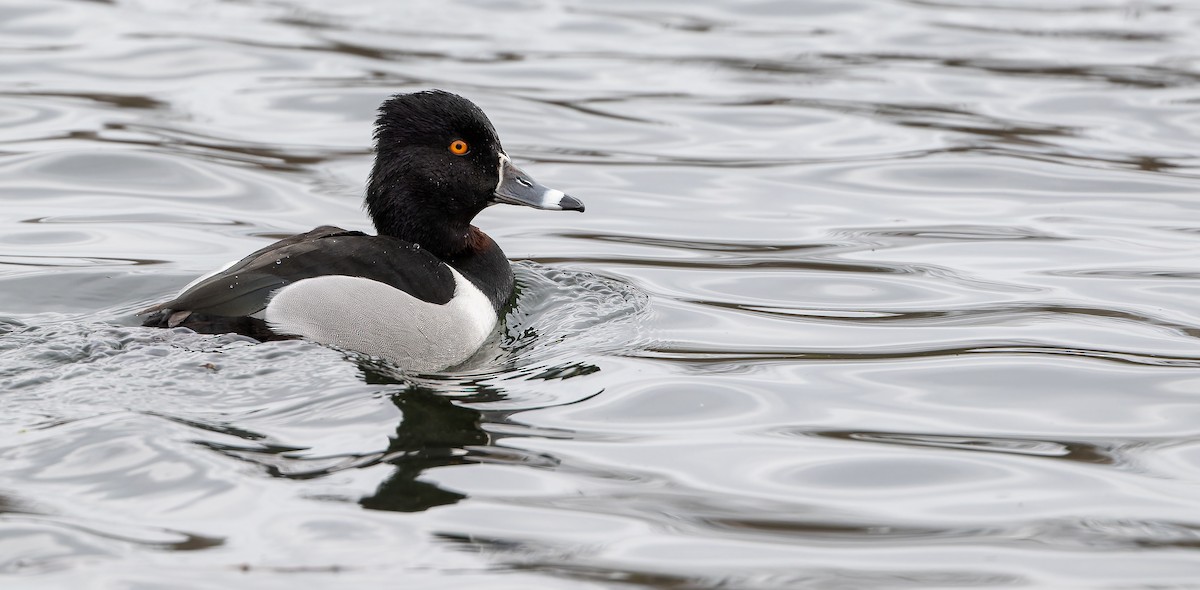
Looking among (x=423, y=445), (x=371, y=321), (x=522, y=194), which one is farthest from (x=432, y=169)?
(x=423, y=445)

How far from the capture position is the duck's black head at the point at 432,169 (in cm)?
678

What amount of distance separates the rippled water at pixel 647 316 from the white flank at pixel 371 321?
14 cm

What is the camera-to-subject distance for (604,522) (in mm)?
4625

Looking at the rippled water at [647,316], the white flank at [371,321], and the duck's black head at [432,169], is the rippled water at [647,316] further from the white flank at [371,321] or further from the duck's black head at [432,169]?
the duck's black head at [432,169]

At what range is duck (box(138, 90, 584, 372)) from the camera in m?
6.01

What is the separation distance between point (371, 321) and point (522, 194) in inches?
54.6

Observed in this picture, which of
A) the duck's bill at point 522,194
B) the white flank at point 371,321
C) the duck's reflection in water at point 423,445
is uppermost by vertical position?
the duck's bill at point 522,194

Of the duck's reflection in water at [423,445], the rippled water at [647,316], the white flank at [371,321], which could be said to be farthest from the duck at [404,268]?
the duck's reflection in water at [423,445]

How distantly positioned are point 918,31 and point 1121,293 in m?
7.39

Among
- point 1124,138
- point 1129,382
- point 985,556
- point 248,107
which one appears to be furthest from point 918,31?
point 985,556

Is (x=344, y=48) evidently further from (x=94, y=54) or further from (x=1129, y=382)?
(x=1129, y=382)

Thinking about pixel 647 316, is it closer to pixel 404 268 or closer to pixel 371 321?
pixel 404 268

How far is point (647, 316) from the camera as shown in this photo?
714 cm

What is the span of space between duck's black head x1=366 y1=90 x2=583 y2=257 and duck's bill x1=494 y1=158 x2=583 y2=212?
1.6 inches
